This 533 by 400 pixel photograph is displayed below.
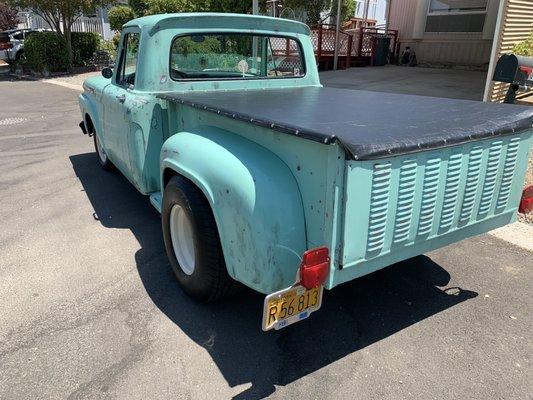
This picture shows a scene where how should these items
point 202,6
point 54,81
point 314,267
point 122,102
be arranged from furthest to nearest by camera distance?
point 54,81 < point 202,6 < point 122,102 < point 314,267

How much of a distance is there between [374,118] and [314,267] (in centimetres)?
108

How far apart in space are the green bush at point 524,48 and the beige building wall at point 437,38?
25.7 feet

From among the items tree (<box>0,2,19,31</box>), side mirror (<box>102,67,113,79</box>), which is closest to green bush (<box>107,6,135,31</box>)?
tree (<box>0,2,19,31</box>)

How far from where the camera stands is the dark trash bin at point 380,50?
59.8 feet

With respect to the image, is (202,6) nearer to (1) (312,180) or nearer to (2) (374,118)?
(2) (374,118)

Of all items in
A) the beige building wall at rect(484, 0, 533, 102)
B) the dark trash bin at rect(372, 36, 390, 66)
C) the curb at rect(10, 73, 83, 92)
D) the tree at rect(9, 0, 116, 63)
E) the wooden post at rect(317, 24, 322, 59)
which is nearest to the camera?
the beige building wall at rect(484, 0, 533, 102)

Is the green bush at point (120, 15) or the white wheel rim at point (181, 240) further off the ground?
the green bush at point (120, 15)

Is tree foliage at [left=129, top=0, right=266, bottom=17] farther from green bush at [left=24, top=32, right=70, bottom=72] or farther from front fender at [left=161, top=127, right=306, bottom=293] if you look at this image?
front fender at [left=161, top=127, right=306, bottom=293]

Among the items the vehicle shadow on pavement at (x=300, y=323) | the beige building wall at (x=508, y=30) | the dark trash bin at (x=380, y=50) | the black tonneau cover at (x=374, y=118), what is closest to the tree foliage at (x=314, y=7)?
the dark trash bin at (x=380, y=50)

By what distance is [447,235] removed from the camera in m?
2.56

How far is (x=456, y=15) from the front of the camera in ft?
54.1

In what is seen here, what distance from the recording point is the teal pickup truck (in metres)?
2.08

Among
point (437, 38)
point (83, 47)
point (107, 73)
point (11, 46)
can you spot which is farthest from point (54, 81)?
point (437, 38)

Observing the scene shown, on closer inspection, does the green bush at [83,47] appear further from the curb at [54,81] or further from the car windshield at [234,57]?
the car windshield at [234,57]
